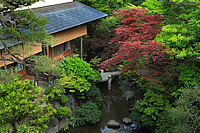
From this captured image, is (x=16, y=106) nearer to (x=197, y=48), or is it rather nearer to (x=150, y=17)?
(x=197, y=48)

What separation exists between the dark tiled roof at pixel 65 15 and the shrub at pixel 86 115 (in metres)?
5.00

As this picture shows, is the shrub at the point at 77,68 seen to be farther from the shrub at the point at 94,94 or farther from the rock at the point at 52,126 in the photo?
the rock at the point at 52,126

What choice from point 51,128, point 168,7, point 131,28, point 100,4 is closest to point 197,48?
point 168,7

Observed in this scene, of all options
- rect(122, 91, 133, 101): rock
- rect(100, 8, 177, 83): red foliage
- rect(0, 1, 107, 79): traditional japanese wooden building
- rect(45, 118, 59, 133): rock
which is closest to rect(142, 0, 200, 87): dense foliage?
rect(100, 8, 177, 83): red foliage

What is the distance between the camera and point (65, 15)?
1418cm

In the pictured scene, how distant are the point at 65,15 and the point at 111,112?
7.81 metres

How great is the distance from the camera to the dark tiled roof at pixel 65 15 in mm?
12220

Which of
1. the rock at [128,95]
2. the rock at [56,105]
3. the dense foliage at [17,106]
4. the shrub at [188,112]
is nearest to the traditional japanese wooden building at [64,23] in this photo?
the rock at [56,105]

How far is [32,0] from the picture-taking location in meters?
7.08

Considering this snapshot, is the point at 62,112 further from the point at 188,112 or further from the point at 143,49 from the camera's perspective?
the point at 188,112

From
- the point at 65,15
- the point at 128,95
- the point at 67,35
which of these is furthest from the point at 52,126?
the point at 65,15

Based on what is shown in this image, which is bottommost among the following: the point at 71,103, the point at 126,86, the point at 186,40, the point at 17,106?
the point at 126,86

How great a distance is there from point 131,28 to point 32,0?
25.3 ft

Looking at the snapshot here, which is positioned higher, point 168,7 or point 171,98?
point 168,7
